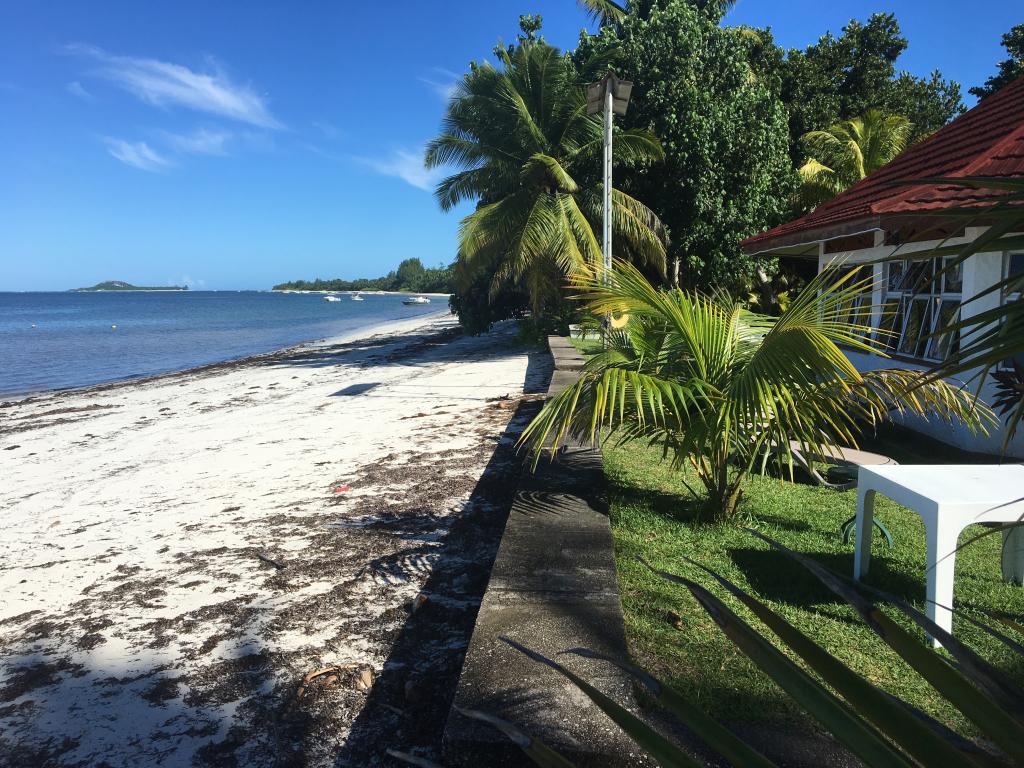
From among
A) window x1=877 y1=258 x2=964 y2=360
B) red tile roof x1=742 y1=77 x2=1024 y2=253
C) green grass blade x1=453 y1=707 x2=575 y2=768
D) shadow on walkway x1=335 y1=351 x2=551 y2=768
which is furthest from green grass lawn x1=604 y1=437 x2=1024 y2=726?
window x1=877 y1=258 x2=964 y2=360

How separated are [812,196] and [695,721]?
1924 cm

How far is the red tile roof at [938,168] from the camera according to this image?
241 inches

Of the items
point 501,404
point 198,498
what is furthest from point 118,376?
point 198,498

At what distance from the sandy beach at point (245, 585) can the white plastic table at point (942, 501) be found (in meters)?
2.10

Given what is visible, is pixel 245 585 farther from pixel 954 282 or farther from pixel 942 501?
pixel 954 282

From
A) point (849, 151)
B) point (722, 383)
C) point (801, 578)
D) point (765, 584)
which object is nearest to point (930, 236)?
point (722, 383)

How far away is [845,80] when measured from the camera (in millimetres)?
21000

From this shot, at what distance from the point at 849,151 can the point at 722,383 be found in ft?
49.0

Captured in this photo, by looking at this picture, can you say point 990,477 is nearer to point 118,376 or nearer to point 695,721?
point 695,721

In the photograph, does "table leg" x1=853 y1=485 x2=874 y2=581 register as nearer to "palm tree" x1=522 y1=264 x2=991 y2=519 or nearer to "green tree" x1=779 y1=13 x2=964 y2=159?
"palm tree" x1=522 y1=264 x2=991 y2=519

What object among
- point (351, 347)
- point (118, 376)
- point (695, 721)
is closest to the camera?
point (695, 721)

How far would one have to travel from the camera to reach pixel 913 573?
12.3ft

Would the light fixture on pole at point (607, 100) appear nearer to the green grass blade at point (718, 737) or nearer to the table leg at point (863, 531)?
the table leg at point (863, 531)

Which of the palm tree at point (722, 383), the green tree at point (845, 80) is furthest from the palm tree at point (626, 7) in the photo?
the palm tree at point (722, 383)
